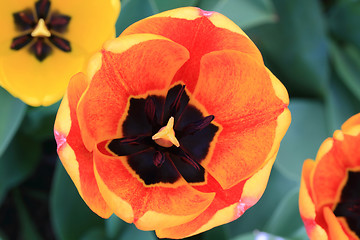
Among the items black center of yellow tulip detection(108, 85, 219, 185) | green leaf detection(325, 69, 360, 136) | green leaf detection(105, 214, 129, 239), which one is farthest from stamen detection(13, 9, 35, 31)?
green leaf detection(325, 69, 360, 136)

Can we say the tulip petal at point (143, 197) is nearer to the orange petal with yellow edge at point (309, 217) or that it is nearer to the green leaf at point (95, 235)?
the orange petal with yellow edge at point (309, 217)

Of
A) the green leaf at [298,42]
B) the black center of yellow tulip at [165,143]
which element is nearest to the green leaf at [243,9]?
the green leaf at [298,42]

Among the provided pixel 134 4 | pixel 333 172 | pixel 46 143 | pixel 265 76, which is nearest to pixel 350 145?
pixel 333 172

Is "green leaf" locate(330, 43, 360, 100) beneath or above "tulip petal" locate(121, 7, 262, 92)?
beneath

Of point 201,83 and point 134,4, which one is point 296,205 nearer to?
point 201,83

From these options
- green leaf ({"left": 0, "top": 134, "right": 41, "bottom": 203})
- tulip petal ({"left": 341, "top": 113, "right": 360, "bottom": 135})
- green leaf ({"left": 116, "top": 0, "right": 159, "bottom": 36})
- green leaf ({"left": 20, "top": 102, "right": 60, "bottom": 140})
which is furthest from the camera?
green leaf ({"left": 0, "top": 134, "right": 41, "bottom": 203})

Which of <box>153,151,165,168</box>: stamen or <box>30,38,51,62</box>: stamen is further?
<box>30,38,51,62</box>: stamen

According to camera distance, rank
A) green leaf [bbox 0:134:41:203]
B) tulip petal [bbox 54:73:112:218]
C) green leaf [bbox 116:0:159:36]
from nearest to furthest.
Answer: tulip petal [bbox 54:73:112:218]
green leaf [bbox 116:0:159:36]
green leaf [bbox 0:134:41:203]

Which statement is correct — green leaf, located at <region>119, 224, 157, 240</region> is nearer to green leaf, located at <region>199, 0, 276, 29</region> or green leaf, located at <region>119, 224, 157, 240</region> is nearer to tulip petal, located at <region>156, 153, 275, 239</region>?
tulip petal, located at <region>156, 153, 275, 239</region>
